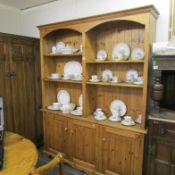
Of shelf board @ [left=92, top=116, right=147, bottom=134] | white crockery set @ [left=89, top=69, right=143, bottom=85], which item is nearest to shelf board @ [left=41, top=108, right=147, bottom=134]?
shelf board @ [left=92, top=116, right=147, bottom=134]

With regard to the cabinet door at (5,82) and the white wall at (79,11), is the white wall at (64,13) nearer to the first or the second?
the white wall at (79,11)

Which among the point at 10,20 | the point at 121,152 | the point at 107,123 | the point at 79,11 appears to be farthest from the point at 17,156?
the point at 10,20

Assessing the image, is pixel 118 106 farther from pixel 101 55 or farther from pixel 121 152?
pixel 101 55

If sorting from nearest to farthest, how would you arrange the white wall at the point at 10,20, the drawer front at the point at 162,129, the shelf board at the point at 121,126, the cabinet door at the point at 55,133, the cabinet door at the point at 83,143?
the drawer front at the point at 162,129 → the shelf board at the point at 121,126 → the cabinet door at the point at 83,143 → the cabinet door at the point at 55,133 → the white wall at the point at 10,20

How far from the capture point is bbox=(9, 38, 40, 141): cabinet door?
273 centimetres

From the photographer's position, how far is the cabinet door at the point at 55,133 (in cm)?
264

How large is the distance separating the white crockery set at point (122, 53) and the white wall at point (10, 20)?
185 centimetres

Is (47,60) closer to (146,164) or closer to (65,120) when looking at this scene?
(65,120)

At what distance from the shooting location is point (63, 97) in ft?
9.80

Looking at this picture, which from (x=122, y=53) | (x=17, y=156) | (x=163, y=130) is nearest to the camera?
(x=17, y=156)

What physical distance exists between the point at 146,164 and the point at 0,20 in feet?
10.4

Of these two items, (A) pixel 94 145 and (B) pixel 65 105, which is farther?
(B) pixel 65 105

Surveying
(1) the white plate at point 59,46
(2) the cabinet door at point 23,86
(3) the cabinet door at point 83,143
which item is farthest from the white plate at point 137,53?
(2) the cabinet door at point 23,86

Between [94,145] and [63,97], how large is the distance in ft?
3.24
